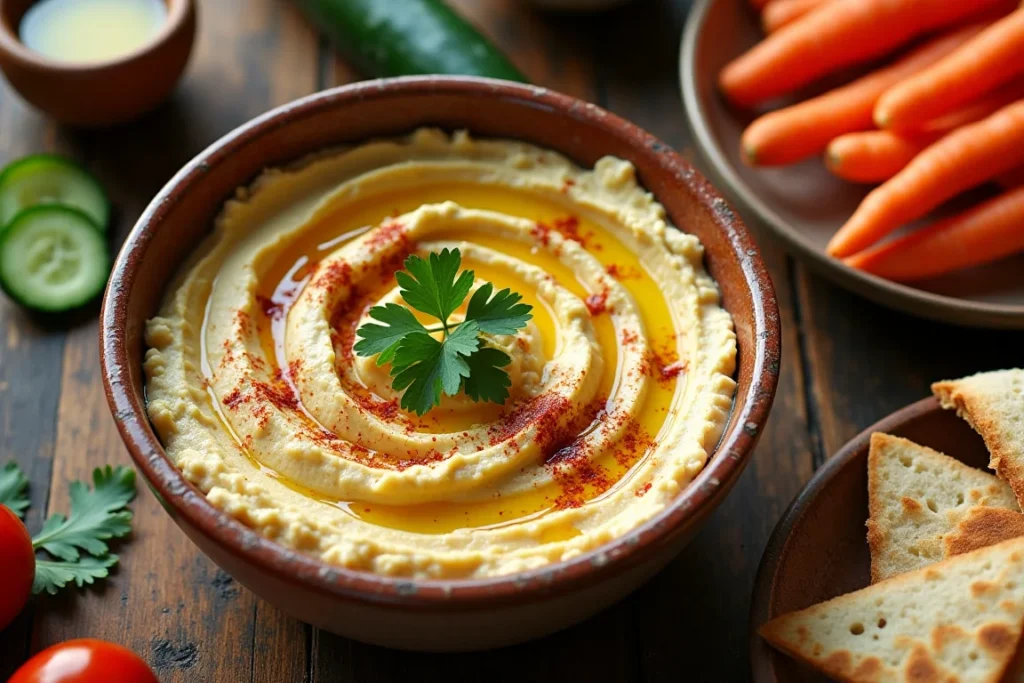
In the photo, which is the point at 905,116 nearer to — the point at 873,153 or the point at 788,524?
the point at 873,153

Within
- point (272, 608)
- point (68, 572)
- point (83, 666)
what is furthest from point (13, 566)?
point (272, 608)

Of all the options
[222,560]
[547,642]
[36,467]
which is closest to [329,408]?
[222,560]

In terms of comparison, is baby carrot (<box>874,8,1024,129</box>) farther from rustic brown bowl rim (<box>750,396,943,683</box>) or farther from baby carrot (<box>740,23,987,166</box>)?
rustic brown bowl rim (<box>750,396,943,683</box>)

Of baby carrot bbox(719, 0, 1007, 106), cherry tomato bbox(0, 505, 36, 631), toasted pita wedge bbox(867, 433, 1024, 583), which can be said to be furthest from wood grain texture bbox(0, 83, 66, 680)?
baby carrot bbox(719, 0, 1007, 106)

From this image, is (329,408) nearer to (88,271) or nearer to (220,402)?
(220,402)

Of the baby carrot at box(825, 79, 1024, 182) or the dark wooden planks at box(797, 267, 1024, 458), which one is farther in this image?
the baby carrot at box(825, 79, 1024, 182)

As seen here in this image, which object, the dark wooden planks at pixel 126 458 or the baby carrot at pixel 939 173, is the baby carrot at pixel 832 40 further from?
the dark wooden planks at pixel 126 458
